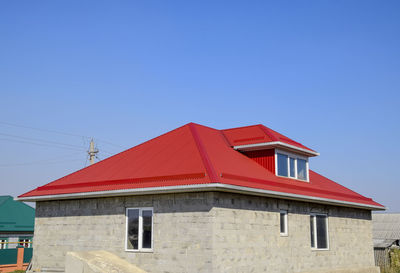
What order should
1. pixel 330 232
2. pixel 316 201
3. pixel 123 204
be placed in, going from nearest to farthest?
pixel 123 204, pixel 316 201, pixel 330 232

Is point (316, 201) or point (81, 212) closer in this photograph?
point (81, 212)

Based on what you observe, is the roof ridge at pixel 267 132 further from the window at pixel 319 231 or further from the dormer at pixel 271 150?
the window at pixel 319 231

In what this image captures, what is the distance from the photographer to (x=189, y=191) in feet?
50.3

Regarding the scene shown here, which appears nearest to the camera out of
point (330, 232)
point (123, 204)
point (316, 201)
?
point (123, 204)

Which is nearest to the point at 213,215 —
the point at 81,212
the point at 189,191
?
the point at 189,191

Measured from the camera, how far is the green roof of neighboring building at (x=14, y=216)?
39344 mm

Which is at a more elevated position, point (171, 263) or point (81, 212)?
point (81, 212)

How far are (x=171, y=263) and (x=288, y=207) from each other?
5.74 metres

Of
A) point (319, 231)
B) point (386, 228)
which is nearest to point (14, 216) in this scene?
point (319, 231)

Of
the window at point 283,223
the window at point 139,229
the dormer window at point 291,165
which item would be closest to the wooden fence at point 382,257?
the dormer window at point 291,165

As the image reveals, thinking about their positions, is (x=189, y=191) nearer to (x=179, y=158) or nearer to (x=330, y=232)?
(x=179, y=158)

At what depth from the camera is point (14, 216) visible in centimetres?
4056

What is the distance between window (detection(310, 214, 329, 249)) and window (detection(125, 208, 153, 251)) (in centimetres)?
776

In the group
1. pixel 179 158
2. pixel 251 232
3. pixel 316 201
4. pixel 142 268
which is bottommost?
pixel 142 268
